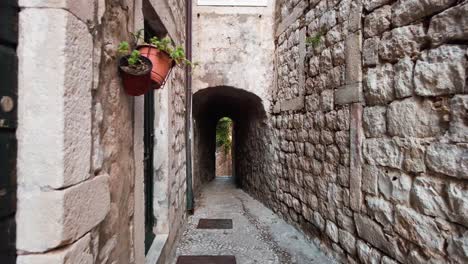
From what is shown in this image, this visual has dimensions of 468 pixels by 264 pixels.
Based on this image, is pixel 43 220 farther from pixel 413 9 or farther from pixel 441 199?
pixel 413 9

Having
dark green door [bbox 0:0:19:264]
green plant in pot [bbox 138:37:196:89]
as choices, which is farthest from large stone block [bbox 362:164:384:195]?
dark green door [bbox 0:0:19:264]

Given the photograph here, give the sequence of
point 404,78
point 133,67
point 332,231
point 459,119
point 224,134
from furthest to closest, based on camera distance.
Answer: point 224,134 → point 332,231 → point 404,78 → point 459,119 → point 133,67

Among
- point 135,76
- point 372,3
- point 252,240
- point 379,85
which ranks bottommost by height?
point 252,240

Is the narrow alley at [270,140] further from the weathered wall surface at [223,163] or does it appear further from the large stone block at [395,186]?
the weathered wall surface at [223,163]

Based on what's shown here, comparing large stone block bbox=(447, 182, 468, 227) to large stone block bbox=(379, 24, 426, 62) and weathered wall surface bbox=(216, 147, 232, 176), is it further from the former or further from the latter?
weathered wall surface bbox=(216, 147, 232, 176)

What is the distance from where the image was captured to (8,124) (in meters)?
0.90

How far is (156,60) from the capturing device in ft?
5.06

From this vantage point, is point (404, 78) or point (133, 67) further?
point (404, 78)

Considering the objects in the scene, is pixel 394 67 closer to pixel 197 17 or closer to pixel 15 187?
pixel 15 187

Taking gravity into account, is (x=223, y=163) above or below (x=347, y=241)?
below

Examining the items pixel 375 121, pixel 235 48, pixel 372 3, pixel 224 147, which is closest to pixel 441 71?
pixel 375 121

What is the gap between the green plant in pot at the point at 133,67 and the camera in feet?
4.64

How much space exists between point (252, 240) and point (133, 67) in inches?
109

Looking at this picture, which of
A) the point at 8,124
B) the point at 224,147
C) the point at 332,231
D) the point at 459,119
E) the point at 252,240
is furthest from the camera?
the point at 224,147
